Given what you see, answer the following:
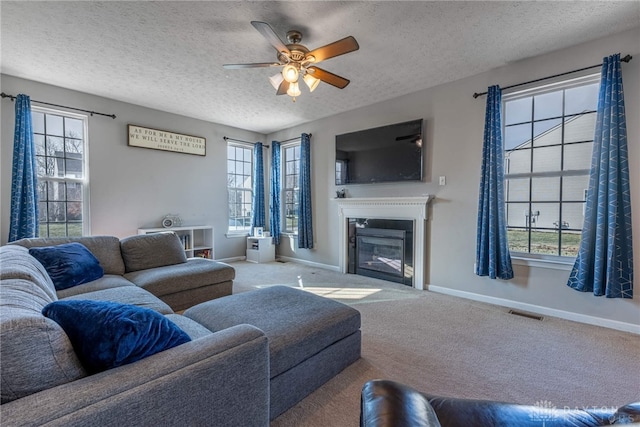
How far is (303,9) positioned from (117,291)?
8.61 feet

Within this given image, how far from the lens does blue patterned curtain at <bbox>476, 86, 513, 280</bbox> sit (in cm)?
299

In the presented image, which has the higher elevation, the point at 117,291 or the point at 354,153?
the point at 354,153

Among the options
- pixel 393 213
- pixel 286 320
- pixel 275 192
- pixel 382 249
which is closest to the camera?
pixel 286 320

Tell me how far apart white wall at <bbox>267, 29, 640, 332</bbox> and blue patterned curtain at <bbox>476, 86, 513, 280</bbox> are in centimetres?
17

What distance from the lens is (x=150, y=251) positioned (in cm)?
308

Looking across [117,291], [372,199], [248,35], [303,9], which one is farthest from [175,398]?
[372,199]

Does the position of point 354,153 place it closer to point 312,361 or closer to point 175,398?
point 312,361

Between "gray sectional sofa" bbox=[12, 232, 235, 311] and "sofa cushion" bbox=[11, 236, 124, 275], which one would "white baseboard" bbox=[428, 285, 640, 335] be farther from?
"sofa cushion" bbox=[11, 236, 124, 275]

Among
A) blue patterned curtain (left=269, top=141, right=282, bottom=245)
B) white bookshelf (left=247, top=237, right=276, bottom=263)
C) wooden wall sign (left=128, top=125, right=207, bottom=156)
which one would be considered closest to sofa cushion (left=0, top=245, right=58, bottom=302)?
wooden wall sign (left=128, top=125, right=207, bottom=156)

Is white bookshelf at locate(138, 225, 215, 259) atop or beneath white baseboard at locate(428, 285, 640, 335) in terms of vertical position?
atop

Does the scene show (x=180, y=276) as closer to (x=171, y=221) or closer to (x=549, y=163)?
(x=171, y=221)

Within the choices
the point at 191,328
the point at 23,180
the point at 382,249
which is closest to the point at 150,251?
the point at 23,180

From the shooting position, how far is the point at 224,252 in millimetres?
5398

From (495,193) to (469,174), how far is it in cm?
42
